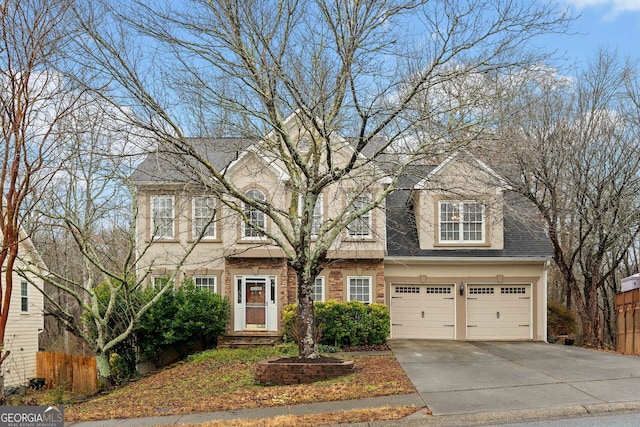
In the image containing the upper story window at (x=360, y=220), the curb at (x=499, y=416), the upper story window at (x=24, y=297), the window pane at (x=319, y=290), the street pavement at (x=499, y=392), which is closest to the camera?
the curb at (x=499, y=416)

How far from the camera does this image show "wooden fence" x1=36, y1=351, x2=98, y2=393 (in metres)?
17.0

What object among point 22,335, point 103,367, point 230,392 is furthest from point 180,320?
point 22,335

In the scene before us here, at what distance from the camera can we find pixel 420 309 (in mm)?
22078

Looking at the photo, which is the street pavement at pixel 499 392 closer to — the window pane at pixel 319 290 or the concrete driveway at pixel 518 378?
the concrete driveway at pixel 518 378

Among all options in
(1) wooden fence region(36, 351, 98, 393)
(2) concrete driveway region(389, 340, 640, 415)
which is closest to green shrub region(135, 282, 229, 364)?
(1) wooden fence region(36, 351, 98, 393)

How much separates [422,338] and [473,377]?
9249 mm

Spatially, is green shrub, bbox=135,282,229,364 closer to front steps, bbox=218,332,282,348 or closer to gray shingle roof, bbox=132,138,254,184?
front steps, bbox=218,332,282,348

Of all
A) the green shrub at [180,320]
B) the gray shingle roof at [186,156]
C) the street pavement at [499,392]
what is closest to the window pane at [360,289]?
the green shrub at [180,320]

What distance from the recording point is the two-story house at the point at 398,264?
21031 mm

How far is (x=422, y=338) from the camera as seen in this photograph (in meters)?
21.9

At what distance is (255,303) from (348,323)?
354 cm

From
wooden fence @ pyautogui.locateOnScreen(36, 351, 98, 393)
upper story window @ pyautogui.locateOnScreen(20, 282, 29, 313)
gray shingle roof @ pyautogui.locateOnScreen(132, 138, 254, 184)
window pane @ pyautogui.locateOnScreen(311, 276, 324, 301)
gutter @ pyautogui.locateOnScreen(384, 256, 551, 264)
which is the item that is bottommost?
wooden fence @ pyautogui.locateOnScreen(36, 351, 98, 393)

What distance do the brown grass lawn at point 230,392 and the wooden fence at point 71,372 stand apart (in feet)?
4.21

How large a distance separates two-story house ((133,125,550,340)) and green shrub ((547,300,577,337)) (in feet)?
11.1
